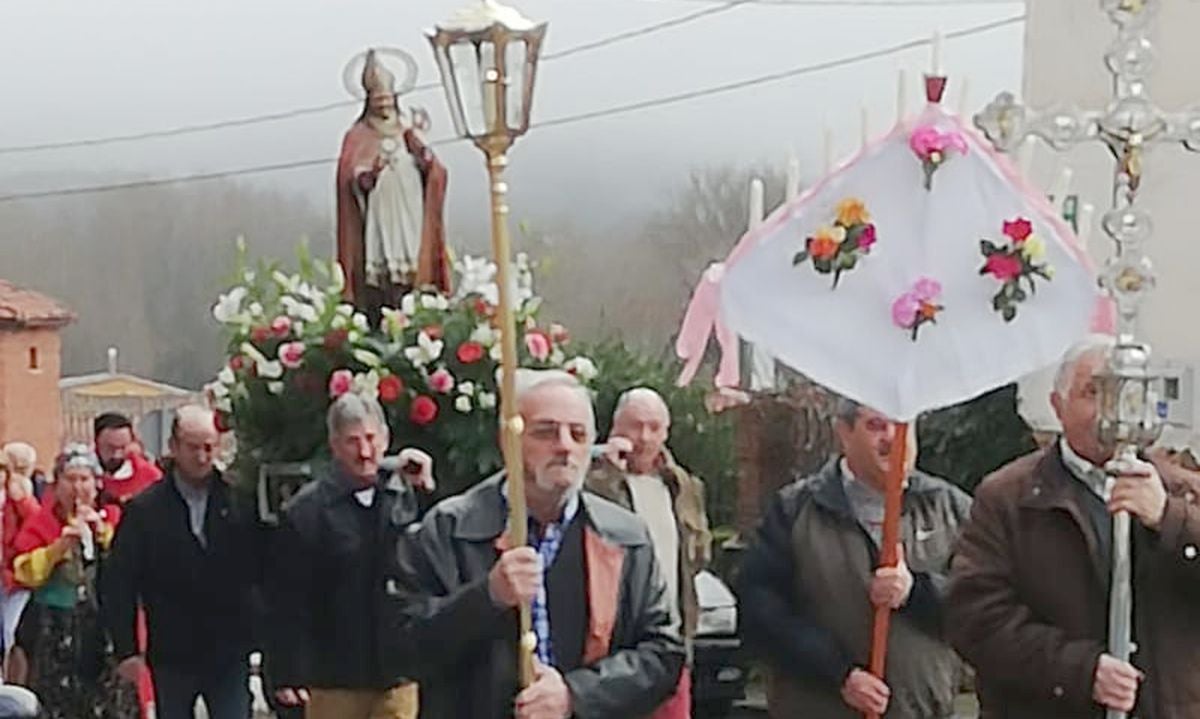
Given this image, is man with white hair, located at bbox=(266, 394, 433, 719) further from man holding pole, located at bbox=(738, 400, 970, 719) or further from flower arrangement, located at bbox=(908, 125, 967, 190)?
flower arrangement, located at bbox=(908, 125, 967, 190)

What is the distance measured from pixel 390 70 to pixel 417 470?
6.08 feet

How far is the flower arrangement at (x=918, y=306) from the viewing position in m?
4.62

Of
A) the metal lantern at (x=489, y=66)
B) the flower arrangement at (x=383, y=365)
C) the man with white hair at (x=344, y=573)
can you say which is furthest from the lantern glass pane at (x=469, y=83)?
the flower arrangement at (x=383, y=365)

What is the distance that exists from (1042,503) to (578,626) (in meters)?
0.89

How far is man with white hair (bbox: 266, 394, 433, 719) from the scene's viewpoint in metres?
5.33

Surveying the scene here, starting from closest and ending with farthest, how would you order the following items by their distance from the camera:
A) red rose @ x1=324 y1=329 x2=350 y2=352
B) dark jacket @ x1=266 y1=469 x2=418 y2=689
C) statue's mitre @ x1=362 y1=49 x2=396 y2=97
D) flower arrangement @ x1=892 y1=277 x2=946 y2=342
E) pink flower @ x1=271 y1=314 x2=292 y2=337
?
1. flower arrangement @ x1=892 y1=277 x2=946 y2=342
2. dark jacket @ x1=266 y1=469 x2=418 y2=689
3. red rose @ x1=324 y1=329 x2=350 y2=352
4. pink flower @ x1=271 y1=314 x2=292 y2=337
5. statue's mitre @ x1=362 y1=49 x2=396 y2=97

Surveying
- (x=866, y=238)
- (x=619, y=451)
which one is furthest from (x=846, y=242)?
(x=619, y=451)

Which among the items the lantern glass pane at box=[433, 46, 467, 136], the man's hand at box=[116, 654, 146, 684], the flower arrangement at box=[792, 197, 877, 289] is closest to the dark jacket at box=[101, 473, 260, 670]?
the man's hand at box=[116, 654, 146, 684]

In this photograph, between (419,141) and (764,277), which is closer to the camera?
(764,277)

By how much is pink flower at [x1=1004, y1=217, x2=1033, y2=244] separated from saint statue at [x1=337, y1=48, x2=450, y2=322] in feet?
7.64

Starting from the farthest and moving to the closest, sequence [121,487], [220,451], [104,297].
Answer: [104,297] → [121,487] → [220,451]

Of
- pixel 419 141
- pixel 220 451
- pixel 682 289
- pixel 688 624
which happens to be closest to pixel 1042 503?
pixel 688 624

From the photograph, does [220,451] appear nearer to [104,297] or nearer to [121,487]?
[121,487]

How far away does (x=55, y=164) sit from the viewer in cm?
834
